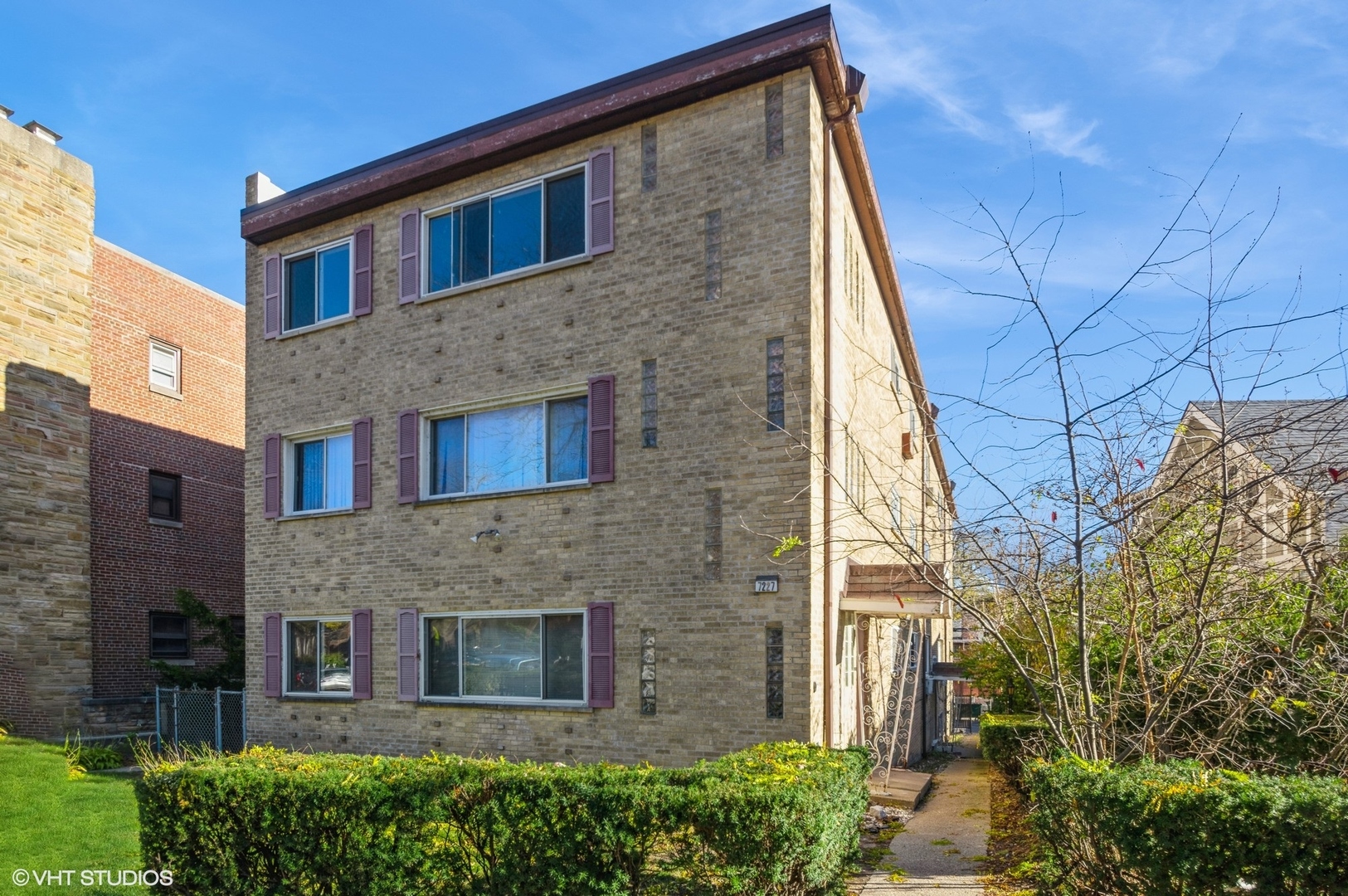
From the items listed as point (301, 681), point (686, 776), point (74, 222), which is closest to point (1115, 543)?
point (686, 776)

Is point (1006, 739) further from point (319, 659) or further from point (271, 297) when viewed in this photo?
point (271, 297)

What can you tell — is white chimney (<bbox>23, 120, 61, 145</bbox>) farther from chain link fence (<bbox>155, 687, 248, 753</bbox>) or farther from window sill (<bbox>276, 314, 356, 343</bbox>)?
chain link fence (<bbox>155, 687, 248, 753</bbox>)

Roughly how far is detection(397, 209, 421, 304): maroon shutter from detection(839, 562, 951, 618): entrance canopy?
709 centimetres

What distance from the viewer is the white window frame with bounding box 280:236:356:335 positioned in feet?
46.2

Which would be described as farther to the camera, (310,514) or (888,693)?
(888,693)

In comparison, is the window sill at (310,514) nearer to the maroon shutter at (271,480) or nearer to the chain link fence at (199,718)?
the maroon shutter at (271,480)

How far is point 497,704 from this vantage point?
12.0 metres

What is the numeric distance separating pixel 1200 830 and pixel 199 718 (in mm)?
15519

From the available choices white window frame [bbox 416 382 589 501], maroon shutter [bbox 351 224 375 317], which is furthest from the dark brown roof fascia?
white window frame [bbox 416 382 589 501]

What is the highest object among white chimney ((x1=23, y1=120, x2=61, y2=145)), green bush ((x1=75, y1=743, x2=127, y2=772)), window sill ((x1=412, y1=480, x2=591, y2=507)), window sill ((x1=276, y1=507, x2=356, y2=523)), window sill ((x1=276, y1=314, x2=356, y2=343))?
white chimney ((x1=23, y1=120, x2=61, y2=145))

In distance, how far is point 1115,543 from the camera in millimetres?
7414

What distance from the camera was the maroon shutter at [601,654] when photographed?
1116 cm

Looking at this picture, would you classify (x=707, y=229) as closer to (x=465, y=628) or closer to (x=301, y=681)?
(x=465, y=628)

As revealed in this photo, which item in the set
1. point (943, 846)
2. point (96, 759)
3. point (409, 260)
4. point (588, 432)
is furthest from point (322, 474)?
point (943, 846)
